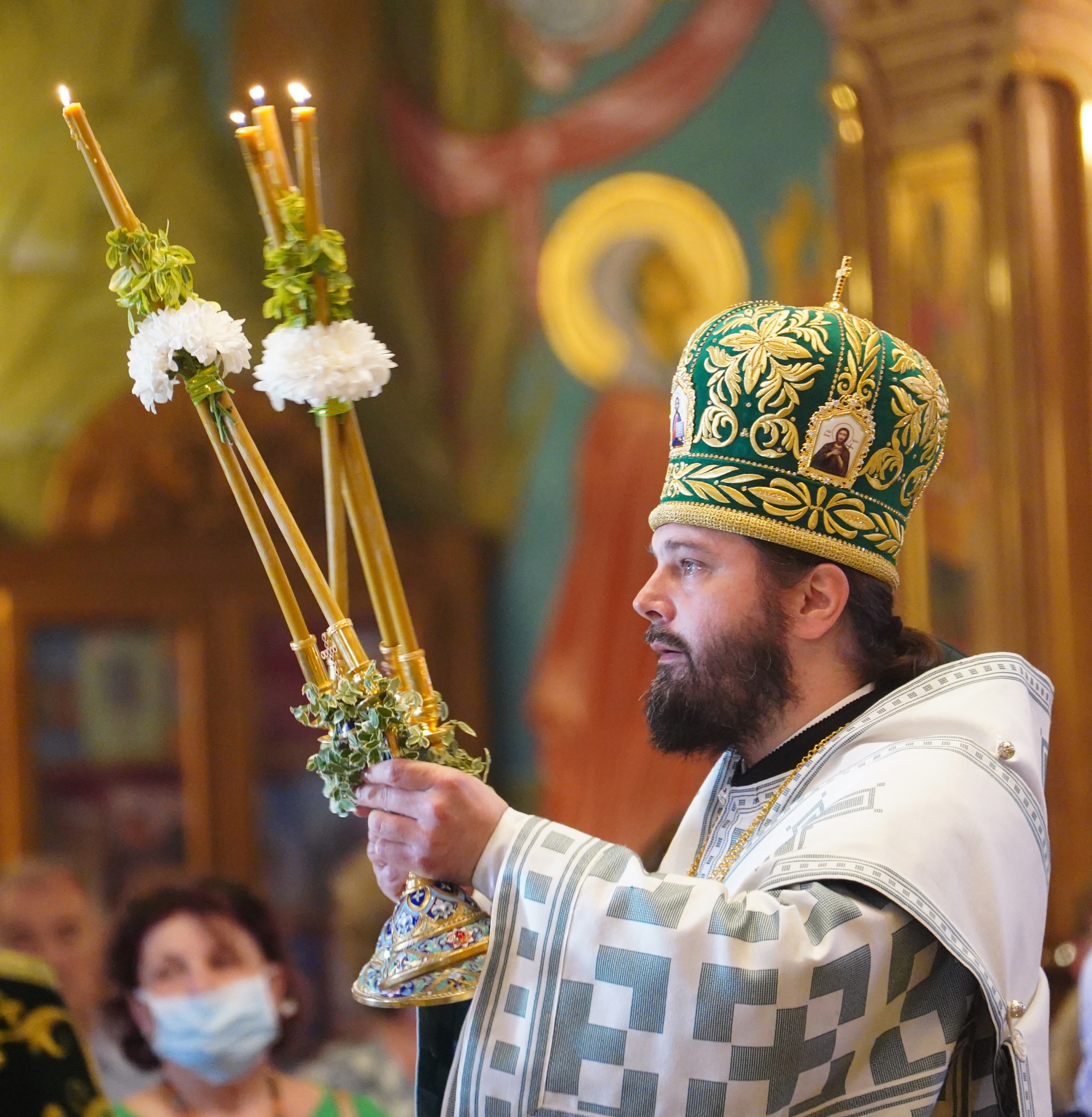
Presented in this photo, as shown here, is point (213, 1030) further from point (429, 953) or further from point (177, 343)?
point (177, 343)

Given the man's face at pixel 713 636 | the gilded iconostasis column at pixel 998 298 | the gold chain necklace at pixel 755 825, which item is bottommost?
the gold chain necklace at pixel 755 825

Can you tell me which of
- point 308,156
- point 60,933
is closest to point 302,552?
point 308,156

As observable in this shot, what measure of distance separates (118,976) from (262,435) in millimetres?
4780

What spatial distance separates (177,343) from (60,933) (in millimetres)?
3704

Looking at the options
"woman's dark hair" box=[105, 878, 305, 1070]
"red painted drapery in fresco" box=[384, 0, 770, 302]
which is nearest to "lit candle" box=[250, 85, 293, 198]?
"woman's dark hair" box=[105, 878, 305, 1070]

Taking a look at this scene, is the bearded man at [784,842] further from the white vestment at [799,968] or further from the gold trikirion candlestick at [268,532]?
the gold trikirion candlestick at [268,532]

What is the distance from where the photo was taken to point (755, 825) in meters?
2.56

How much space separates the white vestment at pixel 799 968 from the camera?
198 centimetres

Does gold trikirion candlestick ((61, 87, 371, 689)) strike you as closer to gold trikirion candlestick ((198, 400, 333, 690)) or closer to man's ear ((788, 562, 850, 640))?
gold trikirion candlestick ((198, 400, 333, 690))

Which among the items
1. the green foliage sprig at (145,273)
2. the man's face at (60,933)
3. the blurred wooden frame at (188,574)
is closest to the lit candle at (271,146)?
the green foliage sprig at (145,273)

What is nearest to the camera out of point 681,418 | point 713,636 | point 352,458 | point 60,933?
point 352,458

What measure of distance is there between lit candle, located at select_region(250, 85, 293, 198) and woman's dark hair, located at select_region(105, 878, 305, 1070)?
72.6 inches

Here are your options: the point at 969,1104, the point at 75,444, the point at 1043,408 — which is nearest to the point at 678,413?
the point at 969,1104

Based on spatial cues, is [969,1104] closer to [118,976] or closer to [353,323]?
[353,323]
